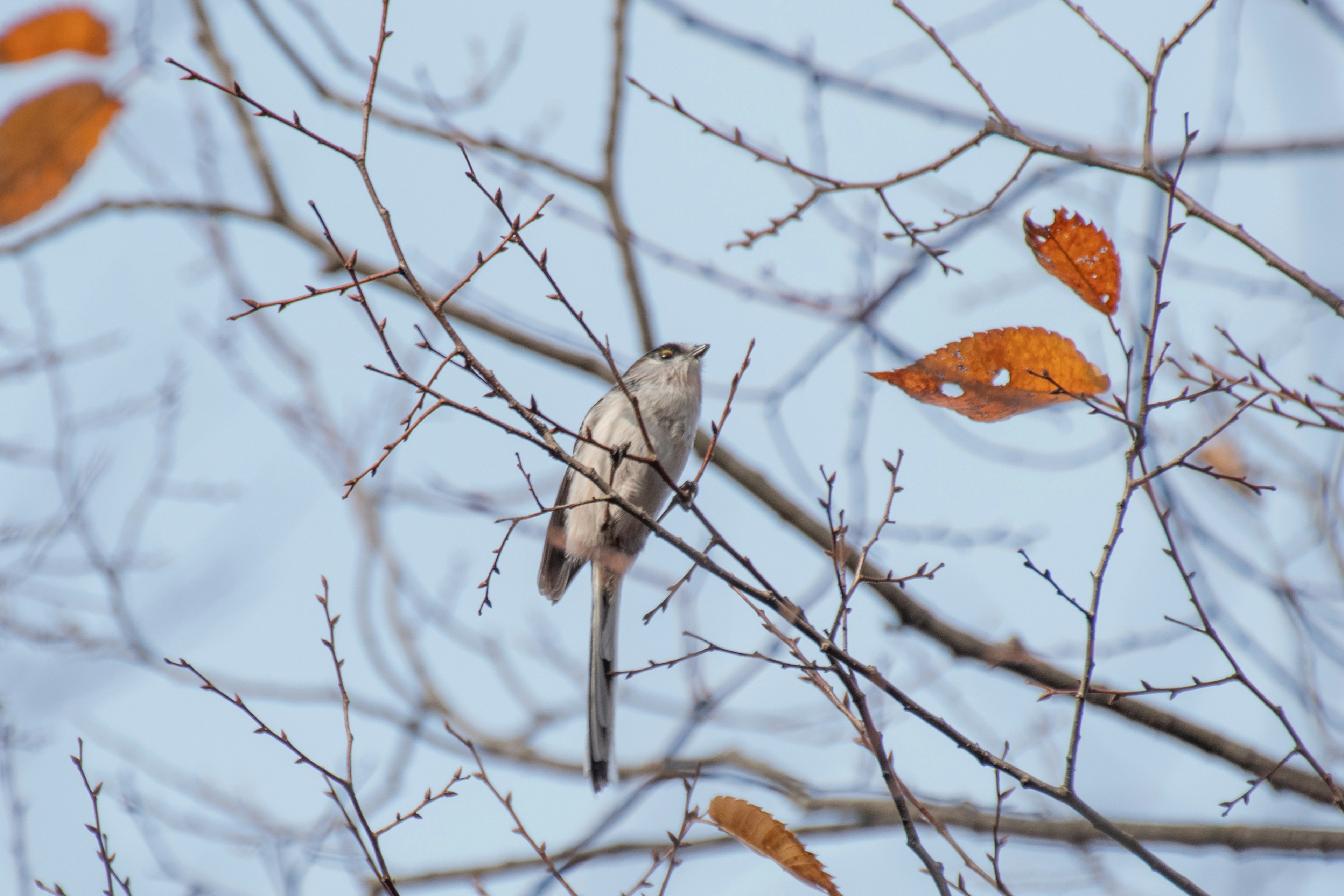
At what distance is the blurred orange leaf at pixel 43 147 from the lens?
4477 millimetres

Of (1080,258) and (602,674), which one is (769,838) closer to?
(1080,258)

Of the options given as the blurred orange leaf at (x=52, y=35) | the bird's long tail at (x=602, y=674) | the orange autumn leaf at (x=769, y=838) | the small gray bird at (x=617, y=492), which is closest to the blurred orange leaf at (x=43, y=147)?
the blurred orange leaf at (x=52, y=35)

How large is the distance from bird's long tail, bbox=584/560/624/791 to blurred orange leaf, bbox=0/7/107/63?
3.36 m

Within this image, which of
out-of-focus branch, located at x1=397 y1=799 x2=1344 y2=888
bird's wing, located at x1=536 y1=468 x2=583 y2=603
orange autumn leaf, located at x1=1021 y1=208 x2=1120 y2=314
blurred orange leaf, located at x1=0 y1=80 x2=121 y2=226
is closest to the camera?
orange autumn leaf, located at x1=1021 y1=208 x2=1120 y2=314

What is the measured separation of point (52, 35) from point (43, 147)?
0.56 metres

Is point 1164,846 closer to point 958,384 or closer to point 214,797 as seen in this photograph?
point 958,384

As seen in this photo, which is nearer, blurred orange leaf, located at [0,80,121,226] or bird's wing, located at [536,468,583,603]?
blurred orange leaf, located at [0,80,121,226]

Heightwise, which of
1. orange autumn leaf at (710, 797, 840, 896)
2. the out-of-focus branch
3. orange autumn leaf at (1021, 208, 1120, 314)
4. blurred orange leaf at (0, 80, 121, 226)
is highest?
blurred orange leaf at (0, 80, 121, 226)

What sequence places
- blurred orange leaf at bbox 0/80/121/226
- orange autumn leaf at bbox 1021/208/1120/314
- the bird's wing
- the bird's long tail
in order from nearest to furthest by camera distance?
orange autumn leaf at bbox 1021/208/1120/314, the bird's long tail, blurred orange leaf at bbox 0/80/121/226, the bird's wing

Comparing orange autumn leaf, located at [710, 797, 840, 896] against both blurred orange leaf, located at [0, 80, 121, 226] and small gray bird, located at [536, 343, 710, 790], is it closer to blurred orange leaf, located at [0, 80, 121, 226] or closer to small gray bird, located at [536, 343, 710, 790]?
small gray bird, located at [536, 343, 710, 790]

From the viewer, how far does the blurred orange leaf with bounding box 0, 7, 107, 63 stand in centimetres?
442

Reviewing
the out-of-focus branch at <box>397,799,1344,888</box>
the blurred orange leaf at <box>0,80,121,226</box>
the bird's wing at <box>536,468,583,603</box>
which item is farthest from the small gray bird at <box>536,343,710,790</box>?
the blurred orange leaf at <box>0,80,121,226</box>

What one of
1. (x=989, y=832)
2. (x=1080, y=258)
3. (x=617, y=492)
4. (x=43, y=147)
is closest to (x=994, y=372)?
(x=1080, y=258)

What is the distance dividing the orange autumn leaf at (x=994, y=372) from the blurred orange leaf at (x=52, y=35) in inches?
166
